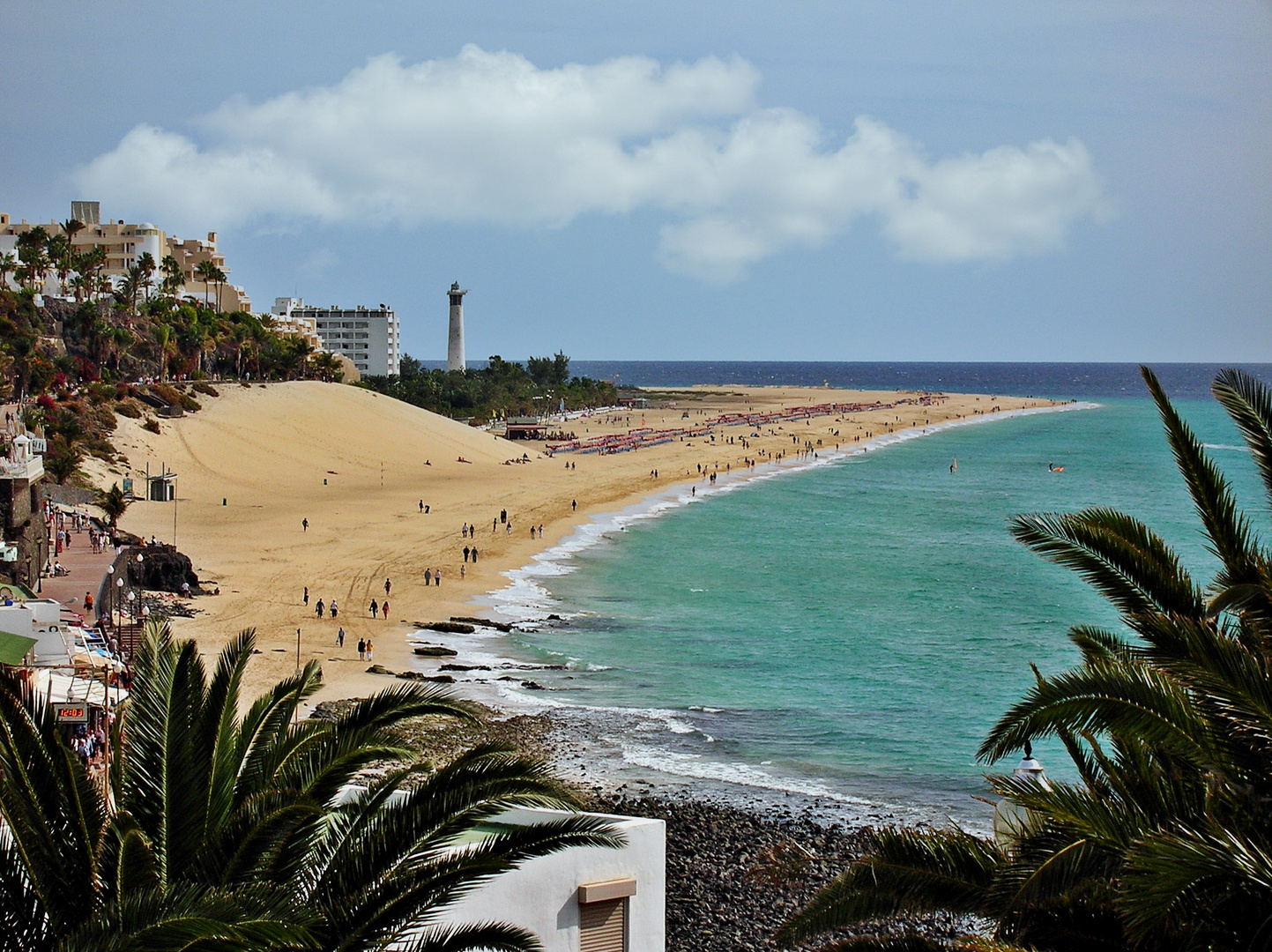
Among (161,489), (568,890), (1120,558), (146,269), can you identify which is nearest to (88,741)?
(568,890)

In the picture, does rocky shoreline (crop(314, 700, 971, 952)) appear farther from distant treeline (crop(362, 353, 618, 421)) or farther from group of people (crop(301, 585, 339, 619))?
distant treeline (crop(362, 353, 618, 421))

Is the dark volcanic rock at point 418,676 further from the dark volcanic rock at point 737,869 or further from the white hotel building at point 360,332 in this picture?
the white hotel building at point 360,332

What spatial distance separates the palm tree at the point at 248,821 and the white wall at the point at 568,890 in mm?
1606

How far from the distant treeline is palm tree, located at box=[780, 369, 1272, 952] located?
91.4m

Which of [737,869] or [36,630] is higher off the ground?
[36,630]

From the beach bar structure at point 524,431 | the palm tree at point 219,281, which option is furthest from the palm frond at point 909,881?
the palm tree at point 219,281

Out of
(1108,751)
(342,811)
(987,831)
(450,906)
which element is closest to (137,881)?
(342,811)

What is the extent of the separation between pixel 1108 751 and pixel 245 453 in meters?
49.5

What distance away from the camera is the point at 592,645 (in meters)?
32.9

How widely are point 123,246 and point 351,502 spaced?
54.9 m

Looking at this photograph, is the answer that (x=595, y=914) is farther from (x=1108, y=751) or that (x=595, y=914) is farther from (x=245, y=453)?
(x=245, y=453)

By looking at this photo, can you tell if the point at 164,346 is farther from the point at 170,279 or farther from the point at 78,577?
the point at 78,577

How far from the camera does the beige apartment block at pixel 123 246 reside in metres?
94.4

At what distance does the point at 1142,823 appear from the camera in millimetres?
6199
